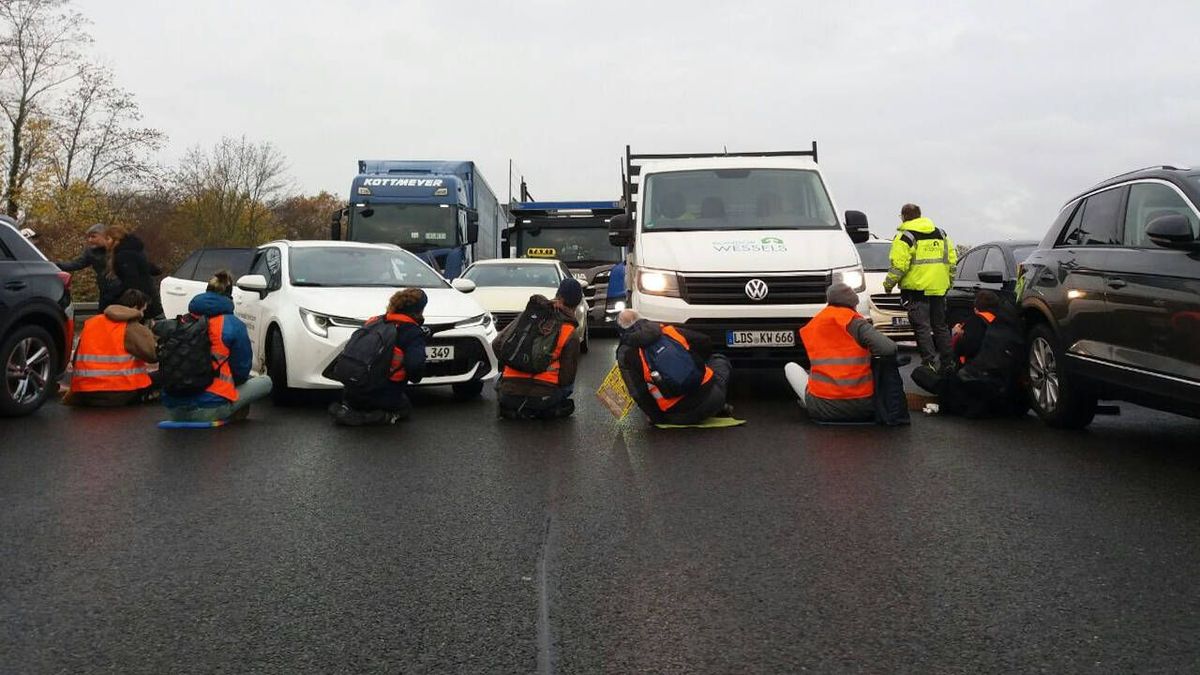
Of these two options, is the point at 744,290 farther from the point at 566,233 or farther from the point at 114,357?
the point at 566,233

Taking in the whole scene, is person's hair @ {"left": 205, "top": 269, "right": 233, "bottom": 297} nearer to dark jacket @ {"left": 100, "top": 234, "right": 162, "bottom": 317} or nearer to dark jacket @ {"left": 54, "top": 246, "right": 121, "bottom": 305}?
dark jacket @ {"left": 100, "top": 234, "right": 162, "bottom": 317}

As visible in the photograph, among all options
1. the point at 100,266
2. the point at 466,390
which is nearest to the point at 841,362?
the point at 466,390

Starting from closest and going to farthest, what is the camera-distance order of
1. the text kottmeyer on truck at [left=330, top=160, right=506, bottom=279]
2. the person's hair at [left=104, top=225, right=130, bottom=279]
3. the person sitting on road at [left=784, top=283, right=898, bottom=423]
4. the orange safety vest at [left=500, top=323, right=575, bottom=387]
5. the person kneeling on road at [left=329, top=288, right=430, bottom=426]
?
the person sitting on road at [left=784, top=283, right=898, bottom=423]
the person kneeling on road at [left=329, top=288, right=430, bottom=426]
the orange safety vest at [left=500, top=323, right=575, bottom=387]
the person's hair at [left=104, top=225, right=130, bottom=279]
the text kottmeyer on truck at [left=330, top=160, right=506, bottom=279]

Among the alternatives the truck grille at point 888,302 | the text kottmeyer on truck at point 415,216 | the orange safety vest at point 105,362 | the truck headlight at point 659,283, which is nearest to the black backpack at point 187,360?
the orange safety vest at point 105,362

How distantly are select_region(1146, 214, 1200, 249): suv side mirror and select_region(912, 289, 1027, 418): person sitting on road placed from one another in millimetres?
2420

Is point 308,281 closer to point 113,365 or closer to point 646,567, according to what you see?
point 113,365

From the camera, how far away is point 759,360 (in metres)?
9.77

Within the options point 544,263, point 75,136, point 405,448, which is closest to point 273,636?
point 405,448

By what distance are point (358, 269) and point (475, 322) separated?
1673 millimetres

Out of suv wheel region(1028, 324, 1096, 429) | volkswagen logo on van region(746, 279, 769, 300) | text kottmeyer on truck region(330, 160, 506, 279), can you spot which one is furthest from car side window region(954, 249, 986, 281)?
text kottmeyer on truck region(330, 160, 506, 279)

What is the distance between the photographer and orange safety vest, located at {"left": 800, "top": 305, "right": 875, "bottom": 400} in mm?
8398

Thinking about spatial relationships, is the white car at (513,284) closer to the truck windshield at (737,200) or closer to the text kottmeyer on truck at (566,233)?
the truck windshield at (737,200)

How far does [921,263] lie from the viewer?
37.8 ft

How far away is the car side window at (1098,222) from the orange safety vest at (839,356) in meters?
1.72
